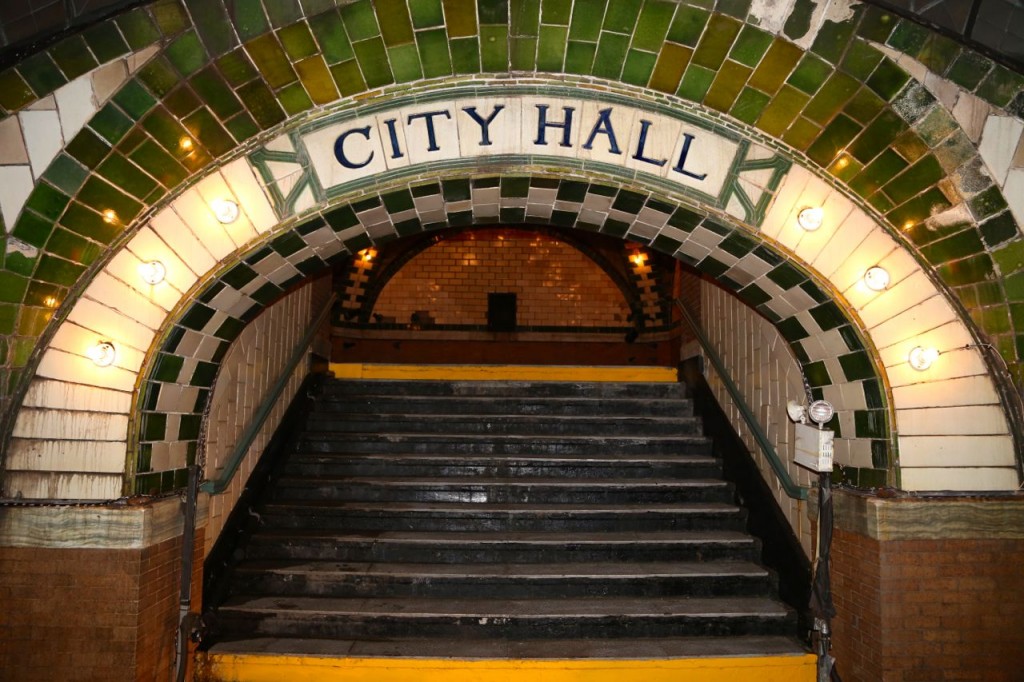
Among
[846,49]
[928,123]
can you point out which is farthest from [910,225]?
[846,49]

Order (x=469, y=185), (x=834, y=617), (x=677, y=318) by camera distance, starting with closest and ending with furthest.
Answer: (x=469, y=185) → (x=834, y=617) → (x=677, y=318)

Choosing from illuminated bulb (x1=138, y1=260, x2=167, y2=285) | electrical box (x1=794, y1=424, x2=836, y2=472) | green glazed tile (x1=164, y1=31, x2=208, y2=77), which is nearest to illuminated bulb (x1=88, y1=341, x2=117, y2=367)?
illuminated bulb (x1=138, y1=260, x2=167, y2=285)

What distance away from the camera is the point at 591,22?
3.17 meters

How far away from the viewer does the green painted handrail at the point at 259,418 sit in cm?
428

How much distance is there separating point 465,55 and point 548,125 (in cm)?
54

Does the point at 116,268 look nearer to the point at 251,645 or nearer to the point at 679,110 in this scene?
the point at 251,645

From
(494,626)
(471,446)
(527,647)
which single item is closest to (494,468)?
(471,446)

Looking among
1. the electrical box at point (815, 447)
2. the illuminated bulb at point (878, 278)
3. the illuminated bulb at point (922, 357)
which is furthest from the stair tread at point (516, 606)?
the illuminated bulb at point (878, 278)

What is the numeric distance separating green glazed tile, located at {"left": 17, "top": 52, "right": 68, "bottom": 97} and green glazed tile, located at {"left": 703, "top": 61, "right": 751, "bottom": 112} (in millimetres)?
3101

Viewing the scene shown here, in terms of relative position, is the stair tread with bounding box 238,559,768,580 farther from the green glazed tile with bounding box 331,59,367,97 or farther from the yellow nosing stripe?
the green glazed tile with bounding box 331,59,367,97

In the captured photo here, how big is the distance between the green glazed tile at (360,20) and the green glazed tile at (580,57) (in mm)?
946

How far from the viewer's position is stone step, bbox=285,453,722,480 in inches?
221

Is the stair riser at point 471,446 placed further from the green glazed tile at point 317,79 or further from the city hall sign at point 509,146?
the green glazed tile at point 317,79

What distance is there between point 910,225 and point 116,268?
4116 mm
